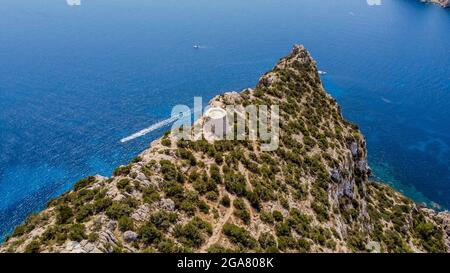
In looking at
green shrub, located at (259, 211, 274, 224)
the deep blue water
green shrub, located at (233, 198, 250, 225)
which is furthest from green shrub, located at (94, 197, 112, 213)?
the deep blue water

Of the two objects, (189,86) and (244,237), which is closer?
(244,237)

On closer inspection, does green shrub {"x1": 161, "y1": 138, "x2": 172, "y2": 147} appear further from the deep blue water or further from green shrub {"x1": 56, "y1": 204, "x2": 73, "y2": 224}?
the deep blue water

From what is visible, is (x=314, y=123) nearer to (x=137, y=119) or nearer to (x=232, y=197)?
(x=232, y=197)

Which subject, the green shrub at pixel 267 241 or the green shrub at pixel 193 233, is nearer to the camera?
the green shrub at pixel 193 233

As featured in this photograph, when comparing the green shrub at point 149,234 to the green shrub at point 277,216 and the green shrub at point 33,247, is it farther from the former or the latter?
the green shrub at point 277,216

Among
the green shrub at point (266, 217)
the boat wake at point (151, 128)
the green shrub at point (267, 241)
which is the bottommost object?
the boat wake at point (151, 128)

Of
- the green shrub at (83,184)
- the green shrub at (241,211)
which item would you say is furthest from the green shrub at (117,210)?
the green shrub at (241,211)
